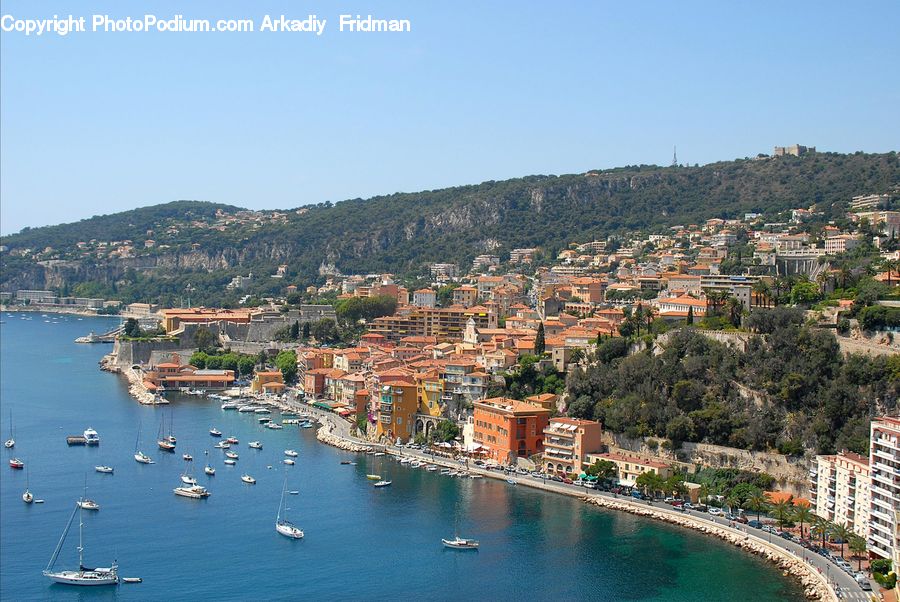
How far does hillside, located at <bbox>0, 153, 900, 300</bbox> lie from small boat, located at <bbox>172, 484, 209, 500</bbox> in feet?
Answer: 120

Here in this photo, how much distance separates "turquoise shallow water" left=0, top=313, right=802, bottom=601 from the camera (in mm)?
17969

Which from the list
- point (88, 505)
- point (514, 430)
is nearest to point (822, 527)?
point (514, 430)

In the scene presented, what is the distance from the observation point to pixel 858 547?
59.5ft

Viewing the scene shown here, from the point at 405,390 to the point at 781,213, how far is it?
31.6 meters

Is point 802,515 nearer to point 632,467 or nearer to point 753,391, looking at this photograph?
point 632,467

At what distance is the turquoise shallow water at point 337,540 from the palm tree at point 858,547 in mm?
1310

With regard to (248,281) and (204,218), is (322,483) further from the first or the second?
(204,218)

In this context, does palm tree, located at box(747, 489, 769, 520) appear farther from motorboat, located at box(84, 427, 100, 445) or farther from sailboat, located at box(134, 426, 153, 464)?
motorboat, located at box(84, 427, 100, 445)

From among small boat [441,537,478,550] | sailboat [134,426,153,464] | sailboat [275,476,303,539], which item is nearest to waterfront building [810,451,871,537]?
small boat [441,537,478,550]

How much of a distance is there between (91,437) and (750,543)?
18.0 m

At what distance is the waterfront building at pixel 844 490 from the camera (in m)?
18.8

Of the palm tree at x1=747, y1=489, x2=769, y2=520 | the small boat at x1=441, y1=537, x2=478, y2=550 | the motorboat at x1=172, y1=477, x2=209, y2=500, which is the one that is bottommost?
the small boat at x1=441, y1=537, x2=478, y2=550

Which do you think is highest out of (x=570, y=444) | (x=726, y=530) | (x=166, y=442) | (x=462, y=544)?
(x=570, y=444)

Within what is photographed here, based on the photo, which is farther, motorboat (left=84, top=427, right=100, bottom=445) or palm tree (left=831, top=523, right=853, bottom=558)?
motorboat (left=84, top=427, right=100, bottom=445)
